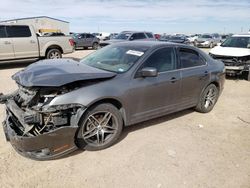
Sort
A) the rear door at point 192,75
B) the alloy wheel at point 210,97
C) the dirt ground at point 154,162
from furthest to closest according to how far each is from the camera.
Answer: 1. the alloy wheel at point 210,97
2. the rear door at point 192,75
3. the dirt ground at point 154,162

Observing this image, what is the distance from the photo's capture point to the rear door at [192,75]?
513 centimetres

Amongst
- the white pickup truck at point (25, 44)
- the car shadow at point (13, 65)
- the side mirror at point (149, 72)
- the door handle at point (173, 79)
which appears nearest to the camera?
the side mirror at point (149, 72)

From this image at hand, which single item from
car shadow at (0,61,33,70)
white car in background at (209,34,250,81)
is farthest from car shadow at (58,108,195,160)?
car shadow at (0,61,33,70)

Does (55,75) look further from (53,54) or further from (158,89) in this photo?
Answer: (53,54)

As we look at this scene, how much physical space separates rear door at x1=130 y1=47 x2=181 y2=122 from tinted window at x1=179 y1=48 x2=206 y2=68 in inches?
10.7

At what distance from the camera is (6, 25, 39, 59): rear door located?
11211 mm

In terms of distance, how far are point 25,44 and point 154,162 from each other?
9675mm

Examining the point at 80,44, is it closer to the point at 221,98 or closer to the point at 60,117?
the point at 221,98

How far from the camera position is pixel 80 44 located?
25375 millimetres

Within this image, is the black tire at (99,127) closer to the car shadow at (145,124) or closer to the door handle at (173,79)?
the car shadow at (145,124)

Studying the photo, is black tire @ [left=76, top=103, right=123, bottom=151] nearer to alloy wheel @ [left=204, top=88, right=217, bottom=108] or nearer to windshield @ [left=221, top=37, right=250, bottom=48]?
alloy wheel @ [left=204, top=88, right=217, bottom=108]

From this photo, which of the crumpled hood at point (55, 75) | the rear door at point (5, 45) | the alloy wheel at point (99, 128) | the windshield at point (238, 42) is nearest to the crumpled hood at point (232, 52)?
the windshield at point (238, 42)

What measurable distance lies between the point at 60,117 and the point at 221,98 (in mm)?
5367

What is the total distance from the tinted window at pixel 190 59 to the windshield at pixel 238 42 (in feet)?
20.0
